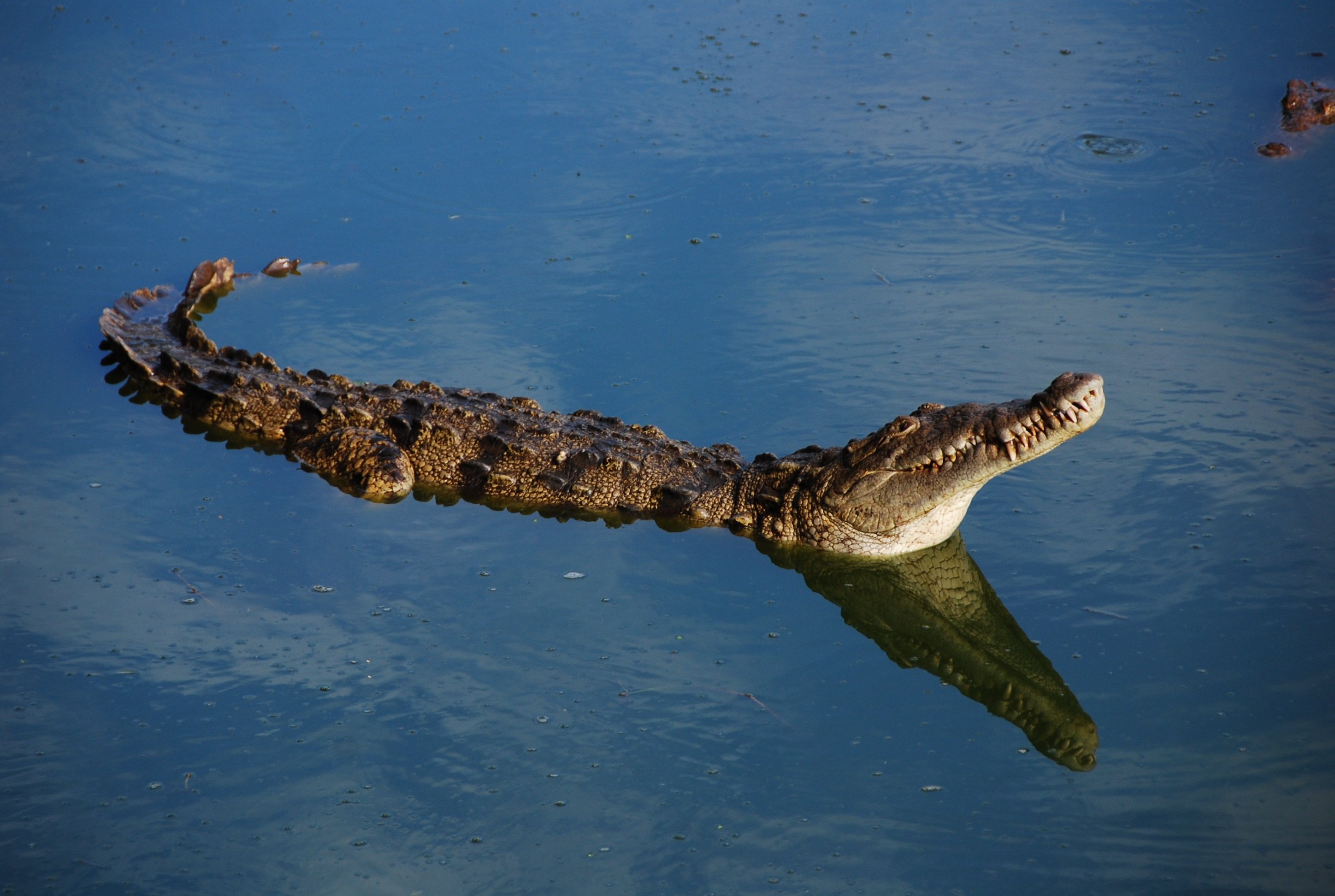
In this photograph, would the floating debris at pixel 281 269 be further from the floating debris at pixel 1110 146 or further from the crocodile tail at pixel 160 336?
the floating debris at pixel 1110 146

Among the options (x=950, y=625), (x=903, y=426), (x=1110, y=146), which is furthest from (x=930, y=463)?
(x=1110, y=146)

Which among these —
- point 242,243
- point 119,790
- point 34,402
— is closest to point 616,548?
point 119,790

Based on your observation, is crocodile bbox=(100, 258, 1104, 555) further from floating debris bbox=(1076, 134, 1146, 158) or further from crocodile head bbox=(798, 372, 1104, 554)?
floating debris bbox=(1076, 134, 1146, 158)

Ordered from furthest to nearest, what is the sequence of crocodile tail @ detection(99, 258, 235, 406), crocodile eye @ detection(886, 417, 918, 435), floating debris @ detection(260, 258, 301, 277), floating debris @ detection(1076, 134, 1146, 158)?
1. floating debris @ detection(1076, 134, 1146, 158)
2. floating debris @ detection(260, 258, 301, 277)
3. crocodile tail @ detection(99, 258, 235, 406)
4. crocodile eye @ detection(886, 417, 918, 435)

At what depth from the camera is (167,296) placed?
8.79 m

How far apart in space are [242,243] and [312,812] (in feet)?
20.3

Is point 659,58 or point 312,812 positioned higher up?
point 659,58

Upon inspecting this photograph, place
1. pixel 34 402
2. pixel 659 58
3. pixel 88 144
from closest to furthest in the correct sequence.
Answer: pixel 34 402 < pixel 88 144 < pixel 659 58

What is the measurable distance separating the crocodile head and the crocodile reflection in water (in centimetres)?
14

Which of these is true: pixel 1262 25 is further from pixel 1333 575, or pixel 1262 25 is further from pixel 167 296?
pixel 167 296

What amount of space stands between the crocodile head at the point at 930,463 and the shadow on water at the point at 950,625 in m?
0.15

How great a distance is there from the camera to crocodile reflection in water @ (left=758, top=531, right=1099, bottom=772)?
16.8ft

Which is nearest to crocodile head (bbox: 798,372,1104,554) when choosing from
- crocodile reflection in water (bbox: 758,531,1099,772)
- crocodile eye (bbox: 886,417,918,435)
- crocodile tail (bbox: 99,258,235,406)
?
crocodile eye (bbox: 886,417,918,435)

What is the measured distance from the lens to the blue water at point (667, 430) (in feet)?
15.1
